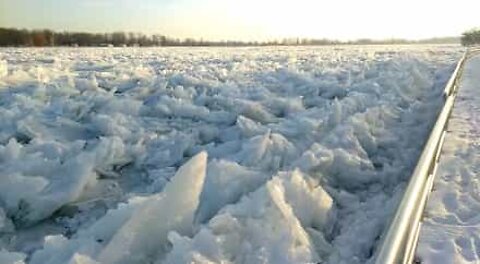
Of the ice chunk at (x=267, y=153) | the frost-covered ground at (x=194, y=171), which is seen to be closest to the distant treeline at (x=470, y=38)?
the frost-covered ground at (x=194, y=171)

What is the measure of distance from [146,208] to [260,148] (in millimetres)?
2483

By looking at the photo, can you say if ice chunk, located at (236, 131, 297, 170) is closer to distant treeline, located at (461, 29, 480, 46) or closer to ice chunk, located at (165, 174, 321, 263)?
ice chunk, located at (165, 174, 321, 263)

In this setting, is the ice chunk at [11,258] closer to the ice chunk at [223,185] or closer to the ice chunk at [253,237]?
the ice chunk at [253,237]

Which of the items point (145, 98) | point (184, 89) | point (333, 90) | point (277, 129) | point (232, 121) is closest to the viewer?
point (277, 129)

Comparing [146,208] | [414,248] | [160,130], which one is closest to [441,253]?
[414,248]

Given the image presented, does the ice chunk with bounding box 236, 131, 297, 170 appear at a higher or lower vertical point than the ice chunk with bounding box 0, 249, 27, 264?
higher

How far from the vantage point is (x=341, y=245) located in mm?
5293

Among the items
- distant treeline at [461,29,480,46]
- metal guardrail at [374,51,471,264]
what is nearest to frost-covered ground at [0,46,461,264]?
metal guardrail at [374,51,471,264]

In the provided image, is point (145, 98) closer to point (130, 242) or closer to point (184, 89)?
point (184, 89)

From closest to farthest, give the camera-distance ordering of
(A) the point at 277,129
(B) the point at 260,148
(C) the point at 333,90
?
(B) the point at 260,148, (A) the point at 277,129, (C) the point at 333,90

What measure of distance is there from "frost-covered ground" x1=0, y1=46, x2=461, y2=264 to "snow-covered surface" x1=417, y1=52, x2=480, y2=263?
17.2 inches

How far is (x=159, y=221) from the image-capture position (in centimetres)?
485

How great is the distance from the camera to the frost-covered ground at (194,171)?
15.7ft

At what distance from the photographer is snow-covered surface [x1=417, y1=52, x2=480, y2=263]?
4.90 m
